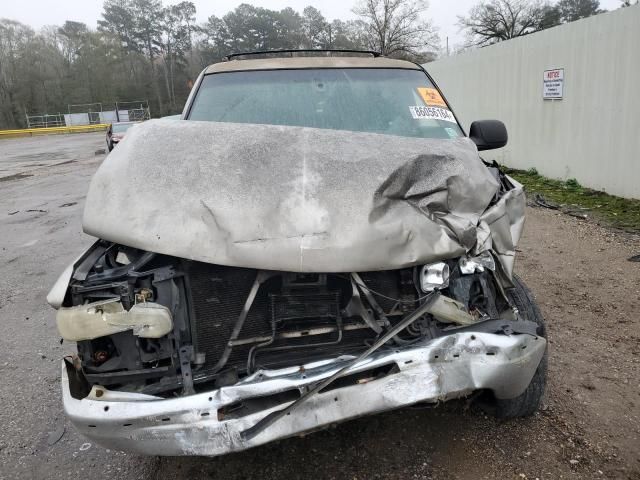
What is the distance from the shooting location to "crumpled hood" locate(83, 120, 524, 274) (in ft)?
6.62

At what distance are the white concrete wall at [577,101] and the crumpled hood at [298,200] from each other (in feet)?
17.2

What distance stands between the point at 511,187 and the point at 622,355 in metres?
1.39

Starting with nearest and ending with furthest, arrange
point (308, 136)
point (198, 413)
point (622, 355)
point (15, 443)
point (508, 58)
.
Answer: point (198, 413)
point (308, 136)
point (15, 443)
point (622, 355)
point (508, 58)

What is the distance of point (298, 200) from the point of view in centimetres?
211

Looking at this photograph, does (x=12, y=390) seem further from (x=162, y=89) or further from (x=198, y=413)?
(x=162, y=89)

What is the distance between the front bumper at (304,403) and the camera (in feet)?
5.99

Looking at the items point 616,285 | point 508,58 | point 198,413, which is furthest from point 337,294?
point 508,58

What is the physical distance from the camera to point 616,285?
424 centimetres

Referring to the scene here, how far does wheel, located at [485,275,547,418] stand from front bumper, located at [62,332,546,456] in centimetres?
50

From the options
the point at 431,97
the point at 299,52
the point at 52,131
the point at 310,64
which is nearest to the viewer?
the point at 431,97

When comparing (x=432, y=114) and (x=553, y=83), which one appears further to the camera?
(x=553, y=83)

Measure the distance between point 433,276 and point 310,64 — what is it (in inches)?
83.2

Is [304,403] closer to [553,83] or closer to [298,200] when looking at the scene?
[298,200]

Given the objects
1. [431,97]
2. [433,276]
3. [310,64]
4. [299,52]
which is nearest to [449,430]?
[433,276]
